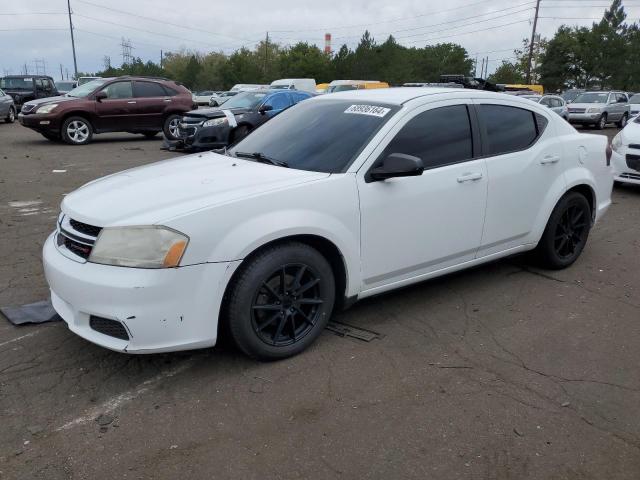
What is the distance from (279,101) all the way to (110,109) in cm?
467

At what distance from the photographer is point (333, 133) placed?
3996mm

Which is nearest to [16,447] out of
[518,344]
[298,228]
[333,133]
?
[298,228]

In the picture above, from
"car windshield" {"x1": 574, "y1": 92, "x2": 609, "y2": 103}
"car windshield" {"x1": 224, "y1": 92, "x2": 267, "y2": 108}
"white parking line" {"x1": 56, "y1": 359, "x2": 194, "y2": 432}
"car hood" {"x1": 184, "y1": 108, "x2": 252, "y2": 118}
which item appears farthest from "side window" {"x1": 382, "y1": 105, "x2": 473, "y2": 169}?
"car windshield" {"x1": 574, "y1": 92, "x2": 609, "y2": 103}

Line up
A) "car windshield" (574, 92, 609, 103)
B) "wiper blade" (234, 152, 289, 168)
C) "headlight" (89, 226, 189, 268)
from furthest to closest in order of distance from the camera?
"car windshield" (574, 92, 609, 103)
"wiper blade" (234, 152, 289, 168)
"headlight" (89, 226, 189, 268)

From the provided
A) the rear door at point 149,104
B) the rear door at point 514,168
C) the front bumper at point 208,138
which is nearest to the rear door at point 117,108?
the rear door at point 149,104

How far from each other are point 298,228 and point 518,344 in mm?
1689

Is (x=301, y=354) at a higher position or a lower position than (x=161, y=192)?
lower

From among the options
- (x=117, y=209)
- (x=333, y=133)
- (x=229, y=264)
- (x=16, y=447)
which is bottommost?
(x=16, y=447)

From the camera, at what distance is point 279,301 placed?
3.39m

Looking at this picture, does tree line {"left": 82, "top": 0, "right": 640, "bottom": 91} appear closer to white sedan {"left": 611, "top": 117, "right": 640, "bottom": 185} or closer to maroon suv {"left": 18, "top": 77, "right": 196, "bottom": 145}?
maroon suv {"left": 18, "top": 77, "right": 196, "bottom": 145}

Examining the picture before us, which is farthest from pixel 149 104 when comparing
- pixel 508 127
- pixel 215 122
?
pixel 508 127

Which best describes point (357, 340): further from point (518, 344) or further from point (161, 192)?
point (161, 192)

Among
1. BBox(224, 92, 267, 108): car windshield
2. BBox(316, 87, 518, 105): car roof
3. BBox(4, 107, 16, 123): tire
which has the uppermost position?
BBox(316, 87, 518, 105): car roof

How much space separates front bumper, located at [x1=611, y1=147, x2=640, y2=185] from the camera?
9227mm
